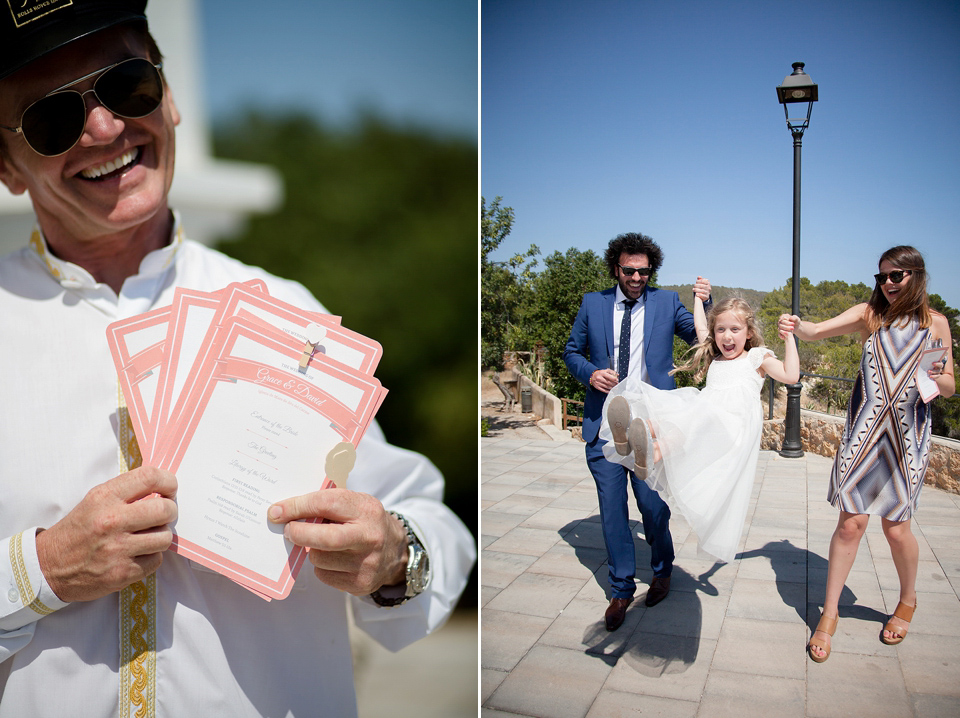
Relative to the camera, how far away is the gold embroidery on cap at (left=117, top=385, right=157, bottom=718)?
56.8 inches

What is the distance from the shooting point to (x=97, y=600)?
1.44m

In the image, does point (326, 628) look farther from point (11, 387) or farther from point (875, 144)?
point (875, 144)

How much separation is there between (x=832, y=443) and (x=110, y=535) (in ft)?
5.71

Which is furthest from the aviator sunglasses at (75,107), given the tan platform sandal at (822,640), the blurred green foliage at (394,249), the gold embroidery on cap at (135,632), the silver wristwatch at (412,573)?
the tan platform sandal at (822,640)

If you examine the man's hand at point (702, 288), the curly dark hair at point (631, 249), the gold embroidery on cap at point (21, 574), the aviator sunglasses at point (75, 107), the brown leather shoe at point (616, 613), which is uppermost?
the aviator sunglasses at point (75, 107)

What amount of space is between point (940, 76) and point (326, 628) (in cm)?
208

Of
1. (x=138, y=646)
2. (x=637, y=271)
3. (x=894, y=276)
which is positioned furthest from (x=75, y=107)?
(x=894, y=276)

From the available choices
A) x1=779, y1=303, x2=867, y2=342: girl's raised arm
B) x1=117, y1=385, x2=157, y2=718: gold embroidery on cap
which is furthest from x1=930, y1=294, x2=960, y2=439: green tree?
x1=117, y1=385, x2=157, y2=718: gold embroidery on cap

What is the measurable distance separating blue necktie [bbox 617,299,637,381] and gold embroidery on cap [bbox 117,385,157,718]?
1324mm

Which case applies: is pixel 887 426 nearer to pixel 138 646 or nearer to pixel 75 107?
pixel 138 646

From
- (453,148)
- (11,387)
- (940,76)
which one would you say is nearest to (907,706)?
(940,76)

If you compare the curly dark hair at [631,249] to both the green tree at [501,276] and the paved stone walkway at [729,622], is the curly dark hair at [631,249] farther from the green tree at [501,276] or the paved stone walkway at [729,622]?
the paved stone walkway at [729,622]

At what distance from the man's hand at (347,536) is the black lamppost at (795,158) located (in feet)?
3.50

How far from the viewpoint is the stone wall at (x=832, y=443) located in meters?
1.73
